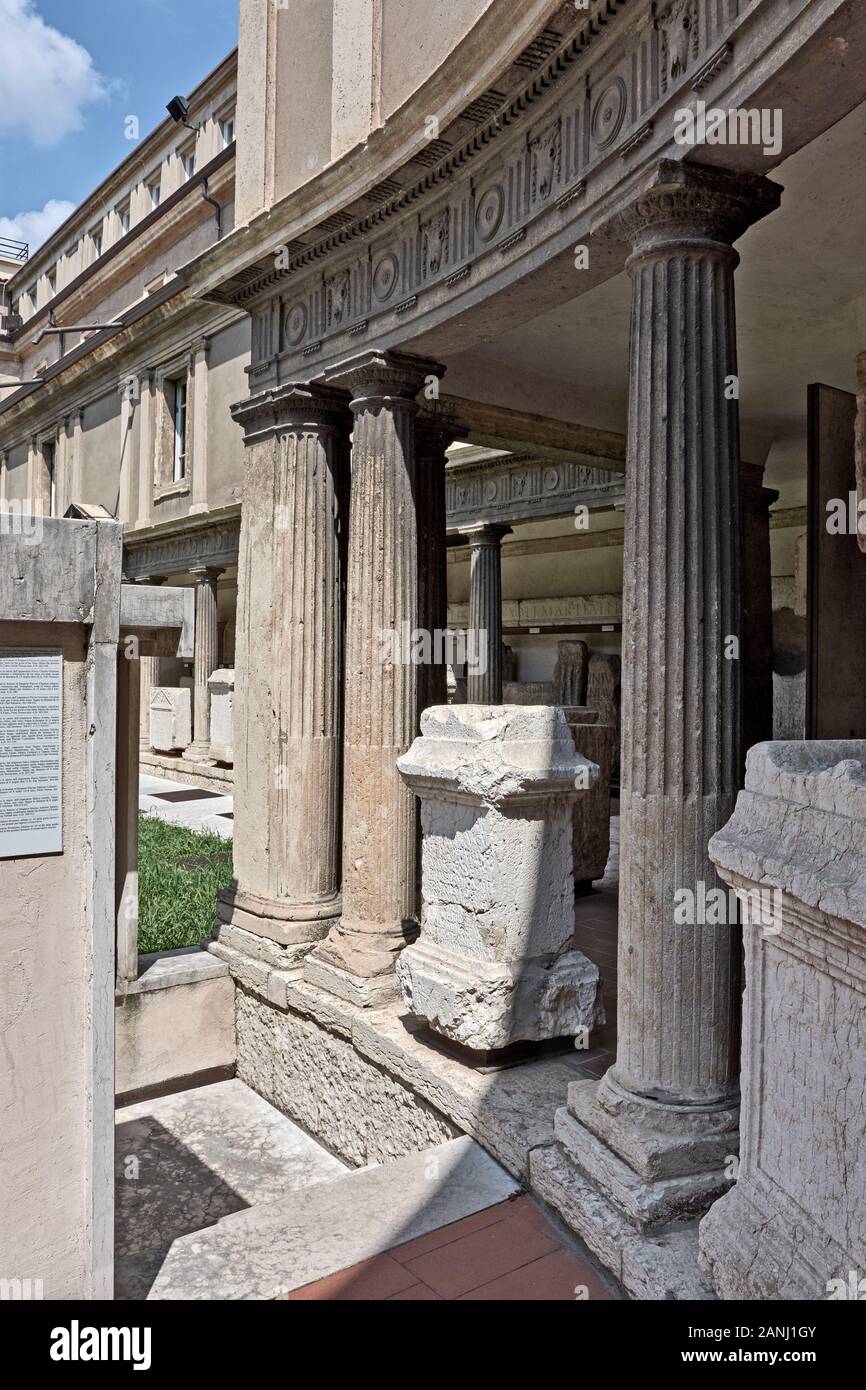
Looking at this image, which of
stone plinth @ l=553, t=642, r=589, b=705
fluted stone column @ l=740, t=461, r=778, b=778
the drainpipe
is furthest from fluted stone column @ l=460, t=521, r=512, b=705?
the drainpipe

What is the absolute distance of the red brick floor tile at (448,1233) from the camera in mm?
3066

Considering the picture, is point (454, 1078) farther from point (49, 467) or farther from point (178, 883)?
point (49, 467)

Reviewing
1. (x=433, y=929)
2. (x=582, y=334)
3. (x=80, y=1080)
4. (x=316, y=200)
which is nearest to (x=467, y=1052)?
(x=433, y=929)

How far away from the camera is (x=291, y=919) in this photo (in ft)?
19.0

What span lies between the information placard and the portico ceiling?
10.5ft

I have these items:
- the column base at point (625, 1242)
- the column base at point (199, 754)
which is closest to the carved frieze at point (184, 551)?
the column base at point (199, 754)

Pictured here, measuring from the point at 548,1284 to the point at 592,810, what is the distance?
4376mm

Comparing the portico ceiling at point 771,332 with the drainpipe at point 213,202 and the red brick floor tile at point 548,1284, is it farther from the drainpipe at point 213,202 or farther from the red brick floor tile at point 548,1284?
the drainpipe at point 213,202

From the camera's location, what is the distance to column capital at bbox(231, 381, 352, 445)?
5812 millimetres

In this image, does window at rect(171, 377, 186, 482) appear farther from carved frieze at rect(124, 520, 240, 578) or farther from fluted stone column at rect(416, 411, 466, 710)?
fluted stone column at rect(416, 411, 466, 710)

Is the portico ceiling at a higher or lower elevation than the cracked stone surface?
higher

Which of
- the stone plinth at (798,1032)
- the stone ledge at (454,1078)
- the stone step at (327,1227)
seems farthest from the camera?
the stone ledge at (454,1078)

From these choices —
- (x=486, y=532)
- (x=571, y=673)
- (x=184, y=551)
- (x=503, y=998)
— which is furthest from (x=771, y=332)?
(x=184, y=551)

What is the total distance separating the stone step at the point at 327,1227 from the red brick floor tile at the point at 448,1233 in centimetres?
2
